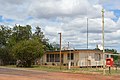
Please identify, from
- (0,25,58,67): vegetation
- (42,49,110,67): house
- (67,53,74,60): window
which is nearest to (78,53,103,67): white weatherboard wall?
(42,49,110,67): house

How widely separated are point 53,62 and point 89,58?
810 centimetres

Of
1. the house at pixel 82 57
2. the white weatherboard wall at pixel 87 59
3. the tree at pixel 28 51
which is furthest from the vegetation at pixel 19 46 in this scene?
the white weatherboard wall at pixel 87 59

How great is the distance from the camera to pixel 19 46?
51.8 m

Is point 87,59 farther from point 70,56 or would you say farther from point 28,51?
point 28,51

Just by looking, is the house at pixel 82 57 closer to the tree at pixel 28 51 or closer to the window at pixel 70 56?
the window at pixel 70 56

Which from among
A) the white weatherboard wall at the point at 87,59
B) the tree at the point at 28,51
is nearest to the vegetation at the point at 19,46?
the tree at the point at 28,51

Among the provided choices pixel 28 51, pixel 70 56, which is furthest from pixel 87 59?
pixel 28 51

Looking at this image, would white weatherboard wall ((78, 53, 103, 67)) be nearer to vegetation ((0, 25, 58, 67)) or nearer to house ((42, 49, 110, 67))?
house ((42, 49, 110, 67))

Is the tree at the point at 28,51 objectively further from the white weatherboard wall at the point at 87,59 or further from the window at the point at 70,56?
the white weatherboard wall at the point at 87,59

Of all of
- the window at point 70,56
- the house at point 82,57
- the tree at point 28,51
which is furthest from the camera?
the window at point 70,56

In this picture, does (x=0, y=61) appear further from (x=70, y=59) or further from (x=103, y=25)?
(x=103, y=25)

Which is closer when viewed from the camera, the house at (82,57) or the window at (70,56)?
the house at (82,57)

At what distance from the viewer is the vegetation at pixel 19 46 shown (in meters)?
51.2

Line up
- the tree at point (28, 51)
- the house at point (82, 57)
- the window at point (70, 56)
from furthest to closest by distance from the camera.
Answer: the window at point (70, 56), the house at point (82, 57), the tree at point (28, 51)
